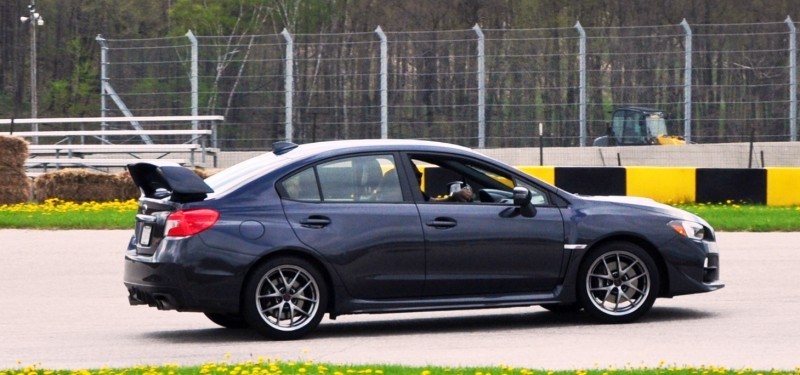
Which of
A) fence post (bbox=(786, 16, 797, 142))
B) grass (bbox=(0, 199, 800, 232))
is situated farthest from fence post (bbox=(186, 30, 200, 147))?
fence post (bbox=(786, 16, 797, 142))

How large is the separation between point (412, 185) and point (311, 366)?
2.27 metres

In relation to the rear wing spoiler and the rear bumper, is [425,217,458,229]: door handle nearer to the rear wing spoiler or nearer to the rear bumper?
the rear bumper

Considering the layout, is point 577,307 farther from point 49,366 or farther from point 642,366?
point 49,366

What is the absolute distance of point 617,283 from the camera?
10.0 meters

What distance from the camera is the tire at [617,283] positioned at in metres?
9.96

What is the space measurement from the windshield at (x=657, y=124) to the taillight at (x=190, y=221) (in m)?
19.2

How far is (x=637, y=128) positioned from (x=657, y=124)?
479 millimetres

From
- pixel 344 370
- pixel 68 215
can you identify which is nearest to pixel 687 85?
pixel 68 215

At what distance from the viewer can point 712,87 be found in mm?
27094

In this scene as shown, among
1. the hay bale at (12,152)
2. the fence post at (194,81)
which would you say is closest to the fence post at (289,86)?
the fence post at (194,81)

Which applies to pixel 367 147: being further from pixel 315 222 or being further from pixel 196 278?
pixel 196 278

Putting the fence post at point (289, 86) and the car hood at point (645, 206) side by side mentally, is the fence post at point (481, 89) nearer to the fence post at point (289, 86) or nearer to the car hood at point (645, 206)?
the fence post at point (289, 86)

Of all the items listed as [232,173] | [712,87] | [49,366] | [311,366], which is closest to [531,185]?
[232,173]

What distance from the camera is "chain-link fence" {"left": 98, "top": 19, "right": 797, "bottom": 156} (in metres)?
27.0
